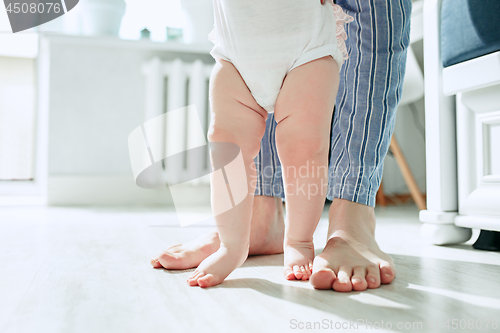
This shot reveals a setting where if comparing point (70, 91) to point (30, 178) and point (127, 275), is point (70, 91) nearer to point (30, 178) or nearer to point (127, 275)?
point (30, 178)

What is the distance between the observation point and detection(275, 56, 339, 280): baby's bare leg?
540 millimetres

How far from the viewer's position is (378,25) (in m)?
0.68

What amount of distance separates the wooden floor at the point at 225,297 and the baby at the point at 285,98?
3.4 inches

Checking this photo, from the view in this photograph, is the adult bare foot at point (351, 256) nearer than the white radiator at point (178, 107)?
Yes

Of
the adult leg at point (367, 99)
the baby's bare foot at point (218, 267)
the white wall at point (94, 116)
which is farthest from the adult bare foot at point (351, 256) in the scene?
the white wall at point (94, 116)

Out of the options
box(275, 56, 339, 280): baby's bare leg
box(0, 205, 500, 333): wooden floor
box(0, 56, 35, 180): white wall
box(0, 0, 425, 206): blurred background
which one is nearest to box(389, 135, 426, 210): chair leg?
box(0, 0, 425, 206): blurred background

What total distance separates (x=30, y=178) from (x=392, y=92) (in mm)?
2181

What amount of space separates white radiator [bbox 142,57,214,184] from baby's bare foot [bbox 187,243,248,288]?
1.43 m

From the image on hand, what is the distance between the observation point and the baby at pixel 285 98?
541mm

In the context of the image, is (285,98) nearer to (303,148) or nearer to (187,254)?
(303,148)

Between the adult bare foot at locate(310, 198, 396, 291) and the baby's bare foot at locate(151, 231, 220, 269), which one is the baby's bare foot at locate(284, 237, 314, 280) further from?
the baby's bare foot at locate(151, 231, 220, 269)

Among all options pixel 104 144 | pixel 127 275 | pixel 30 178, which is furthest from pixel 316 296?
pixel 30 178

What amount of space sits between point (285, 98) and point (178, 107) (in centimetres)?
149

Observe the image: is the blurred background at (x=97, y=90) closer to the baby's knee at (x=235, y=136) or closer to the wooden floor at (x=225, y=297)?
the wooden floor at (x=225, y=297)
